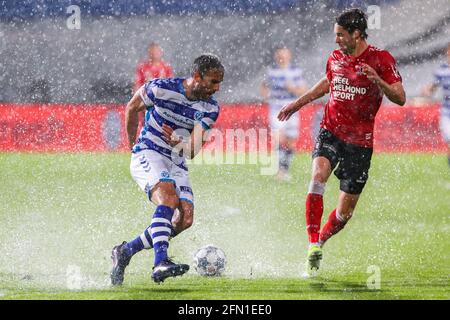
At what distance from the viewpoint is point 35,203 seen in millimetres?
11578

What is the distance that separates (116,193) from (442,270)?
217 inches

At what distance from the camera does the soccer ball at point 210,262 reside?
739cm

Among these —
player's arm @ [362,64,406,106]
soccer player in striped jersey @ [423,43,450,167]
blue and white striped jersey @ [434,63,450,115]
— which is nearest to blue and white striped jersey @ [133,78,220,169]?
player's arm @ [362,64,406,106]

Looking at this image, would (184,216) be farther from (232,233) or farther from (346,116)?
(232,233)

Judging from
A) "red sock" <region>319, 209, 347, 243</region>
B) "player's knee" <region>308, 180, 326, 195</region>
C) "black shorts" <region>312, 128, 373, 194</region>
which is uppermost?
"black shorts" <region>312, 128, 373, 194</region>

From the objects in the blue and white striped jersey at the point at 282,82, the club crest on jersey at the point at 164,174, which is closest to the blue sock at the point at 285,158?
the blue and white striped jersey at the point at 282,82

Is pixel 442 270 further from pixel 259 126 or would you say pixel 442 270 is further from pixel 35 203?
pixel 259 126

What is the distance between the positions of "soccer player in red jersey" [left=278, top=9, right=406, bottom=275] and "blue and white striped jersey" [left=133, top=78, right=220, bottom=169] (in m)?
0.88

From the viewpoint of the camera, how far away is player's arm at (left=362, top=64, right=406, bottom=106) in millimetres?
7070

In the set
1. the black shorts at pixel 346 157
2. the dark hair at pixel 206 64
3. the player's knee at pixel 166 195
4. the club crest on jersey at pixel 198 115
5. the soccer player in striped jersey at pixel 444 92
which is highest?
the soccer player in striped jersey at pixel 444 92

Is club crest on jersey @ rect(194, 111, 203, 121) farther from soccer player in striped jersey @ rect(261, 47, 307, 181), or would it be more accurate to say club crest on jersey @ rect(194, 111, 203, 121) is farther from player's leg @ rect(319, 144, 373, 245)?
soccer player in striped jersey @ rect(261, 47, 307, 181)

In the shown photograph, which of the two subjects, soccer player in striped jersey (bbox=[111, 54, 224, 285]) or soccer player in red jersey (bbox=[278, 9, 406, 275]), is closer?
soccer player in striped jersey (bbox=[111, 54, 224, 285])

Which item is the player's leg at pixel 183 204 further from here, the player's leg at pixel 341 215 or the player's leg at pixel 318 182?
the player's leg at pixel 341 215

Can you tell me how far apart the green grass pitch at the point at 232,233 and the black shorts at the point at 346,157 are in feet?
Answer: 2.11
